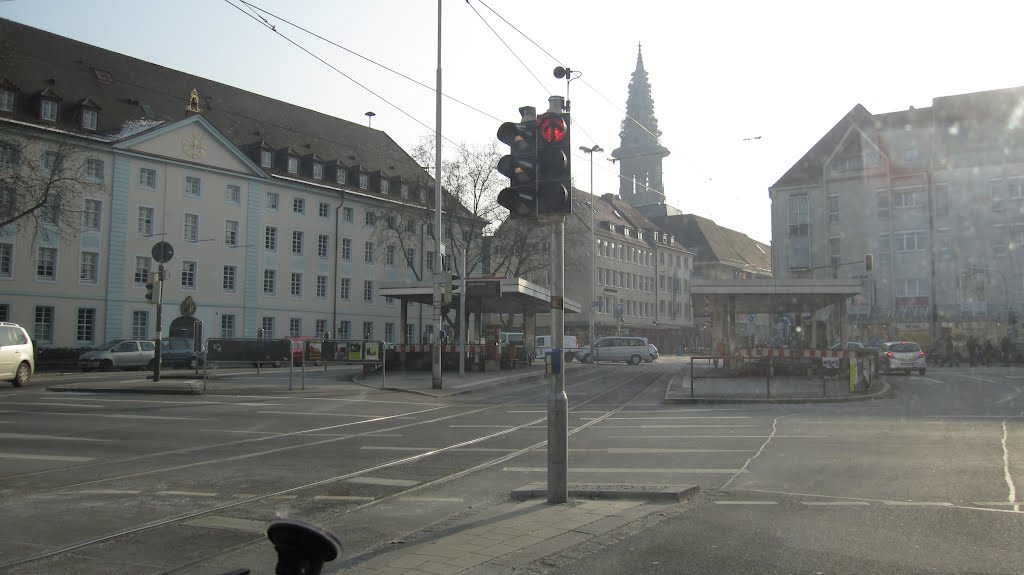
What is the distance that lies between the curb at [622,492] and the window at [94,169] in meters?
44.3

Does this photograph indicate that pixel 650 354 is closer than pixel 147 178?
No

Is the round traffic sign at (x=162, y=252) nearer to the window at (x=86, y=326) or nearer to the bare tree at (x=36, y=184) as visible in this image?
the bare tree at (x=36, y=184)

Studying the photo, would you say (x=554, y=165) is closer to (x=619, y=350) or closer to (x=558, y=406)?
(x=558, y=406)

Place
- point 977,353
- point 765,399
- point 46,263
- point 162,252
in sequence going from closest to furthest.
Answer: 1. point 765,399
2. point 162,252
3. point 46,263
4. point 977,353

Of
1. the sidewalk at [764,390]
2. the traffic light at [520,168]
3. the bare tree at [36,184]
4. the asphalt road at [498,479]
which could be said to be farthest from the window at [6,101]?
the traffic light at [520,168]

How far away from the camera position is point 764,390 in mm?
24562

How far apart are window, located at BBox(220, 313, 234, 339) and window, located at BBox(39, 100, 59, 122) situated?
1544 cm

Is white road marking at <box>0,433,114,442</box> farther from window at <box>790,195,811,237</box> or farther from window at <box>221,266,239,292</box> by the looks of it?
window at <box>790,195,811,237</box>

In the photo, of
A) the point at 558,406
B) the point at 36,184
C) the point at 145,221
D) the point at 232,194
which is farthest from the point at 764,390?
the point at 232,194

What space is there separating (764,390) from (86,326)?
38956mm

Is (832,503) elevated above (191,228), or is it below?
below

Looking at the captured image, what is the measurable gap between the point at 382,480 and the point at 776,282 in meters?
26.7

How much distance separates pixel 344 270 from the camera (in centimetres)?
6331

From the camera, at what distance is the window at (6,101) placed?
44.6 m
